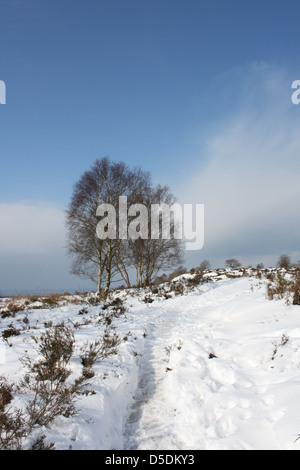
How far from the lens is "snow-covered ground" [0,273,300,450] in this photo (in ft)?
8.92

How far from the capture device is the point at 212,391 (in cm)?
374

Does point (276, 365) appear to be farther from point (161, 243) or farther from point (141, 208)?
point (161, 243)

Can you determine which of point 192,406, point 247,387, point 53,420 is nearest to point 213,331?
point 247,387

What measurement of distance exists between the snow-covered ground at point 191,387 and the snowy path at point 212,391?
13 millimetres

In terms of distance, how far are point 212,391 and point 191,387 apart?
35 centimetres

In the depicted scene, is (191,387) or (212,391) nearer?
(212,391)

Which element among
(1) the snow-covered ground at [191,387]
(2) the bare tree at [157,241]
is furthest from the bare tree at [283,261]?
(1) the snow-covered ground at [191,387]

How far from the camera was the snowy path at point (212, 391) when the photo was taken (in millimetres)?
2805

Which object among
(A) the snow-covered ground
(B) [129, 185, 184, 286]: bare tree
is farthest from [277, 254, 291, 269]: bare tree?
(A) the snow-covered ground

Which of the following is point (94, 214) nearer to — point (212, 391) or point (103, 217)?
point (103, 217)

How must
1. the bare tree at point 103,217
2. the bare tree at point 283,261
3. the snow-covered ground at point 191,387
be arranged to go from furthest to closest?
the bare tree at point 283,261, the bare tree at point 103,217, the snow-covered ground at point 191,387

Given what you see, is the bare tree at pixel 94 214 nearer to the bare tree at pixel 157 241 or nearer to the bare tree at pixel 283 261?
the bare tree at pixel 157 241

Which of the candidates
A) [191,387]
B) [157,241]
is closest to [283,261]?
[157,241]

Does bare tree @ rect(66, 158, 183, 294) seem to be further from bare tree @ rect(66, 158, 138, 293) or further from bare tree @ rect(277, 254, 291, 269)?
bare tree @ rect(277, 254, 291, 269)
